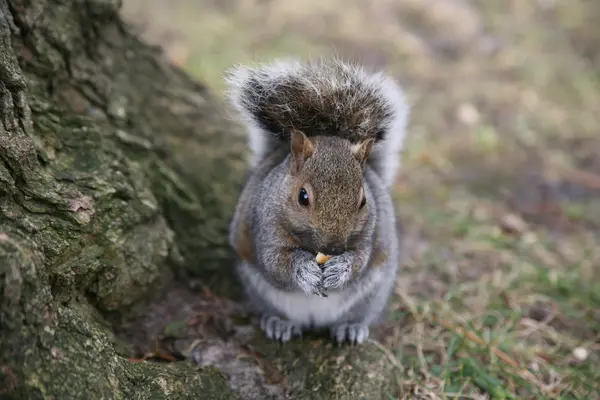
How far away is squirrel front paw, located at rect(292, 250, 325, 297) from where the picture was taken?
2.29 metres

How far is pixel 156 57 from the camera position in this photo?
3.38m

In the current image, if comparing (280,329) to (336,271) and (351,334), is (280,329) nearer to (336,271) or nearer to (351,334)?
(351,334)

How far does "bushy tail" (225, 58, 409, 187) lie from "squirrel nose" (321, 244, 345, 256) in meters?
0.59

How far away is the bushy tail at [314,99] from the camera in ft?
8.02

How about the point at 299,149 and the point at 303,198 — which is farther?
the point at 299,149

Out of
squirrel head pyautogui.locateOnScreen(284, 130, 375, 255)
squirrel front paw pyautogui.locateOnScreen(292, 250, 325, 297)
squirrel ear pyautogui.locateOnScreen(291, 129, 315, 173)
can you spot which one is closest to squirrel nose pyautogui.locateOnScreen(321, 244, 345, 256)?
squirrel head pyautogui.locateOnScreen(284, 130, 375, 255)

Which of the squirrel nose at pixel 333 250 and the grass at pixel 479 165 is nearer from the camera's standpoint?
the squirrel nose at pixel 333 250

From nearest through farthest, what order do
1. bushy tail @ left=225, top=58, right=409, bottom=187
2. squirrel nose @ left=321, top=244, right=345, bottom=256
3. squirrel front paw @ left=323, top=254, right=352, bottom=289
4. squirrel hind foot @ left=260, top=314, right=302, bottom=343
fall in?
squirrel nose @ left=321, top=244, right=345, bottom=256 → squirrel front paw @ left=323, top=254, right=352, bottom=289 → bushy tail @ left=225, top=58, right=409, bottom=187 → squirrel hind foot @ left=260, top=314, right=302, bottom=343

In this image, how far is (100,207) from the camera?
2.33 meters

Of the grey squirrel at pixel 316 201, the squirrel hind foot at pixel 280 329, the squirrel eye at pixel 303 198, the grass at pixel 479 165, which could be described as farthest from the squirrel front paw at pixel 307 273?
the grass at pixel 479 165

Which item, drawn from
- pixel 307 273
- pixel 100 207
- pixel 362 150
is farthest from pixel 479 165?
pixel 100 207

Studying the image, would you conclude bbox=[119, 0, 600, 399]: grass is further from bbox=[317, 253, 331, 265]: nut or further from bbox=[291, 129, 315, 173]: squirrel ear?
bbox=[291, 129, 315, 173]: squirrel ear

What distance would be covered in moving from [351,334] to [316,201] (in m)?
0.67

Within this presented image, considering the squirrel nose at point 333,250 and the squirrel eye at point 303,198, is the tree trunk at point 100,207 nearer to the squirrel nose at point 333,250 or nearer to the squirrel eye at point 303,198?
the squirrel nose at point 333,250
